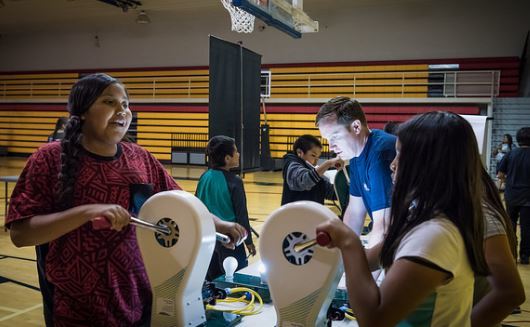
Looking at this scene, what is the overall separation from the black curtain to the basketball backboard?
427 millimetres

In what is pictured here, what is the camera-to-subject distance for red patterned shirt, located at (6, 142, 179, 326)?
133cm

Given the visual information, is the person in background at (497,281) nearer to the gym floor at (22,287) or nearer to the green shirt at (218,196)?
the green shirt at (218,196)

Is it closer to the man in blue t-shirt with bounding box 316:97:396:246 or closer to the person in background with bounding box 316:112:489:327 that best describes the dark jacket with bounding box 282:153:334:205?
the man in blue t-shirt with bounding box 316:97:396:246

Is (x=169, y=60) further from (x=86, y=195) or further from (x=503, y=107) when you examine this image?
(x=86, y=195)

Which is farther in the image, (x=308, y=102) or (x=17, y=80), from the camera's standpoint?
(x=17, y=80)

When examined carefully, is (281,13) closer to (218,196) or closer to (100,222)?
(218,196)

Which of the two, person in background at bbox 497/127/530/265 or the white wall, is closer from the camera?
person in background at bbox 497/127/530/265

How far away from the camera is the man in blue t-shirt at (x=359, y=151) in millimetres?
2137

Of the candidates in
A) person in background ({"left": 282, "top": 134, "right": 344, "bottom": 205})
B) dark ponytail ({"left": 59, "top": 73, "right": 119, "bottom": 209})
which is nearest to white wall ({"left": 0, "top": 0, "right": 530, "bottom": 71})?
person in background ({"left": 282, "top": 134, "right": 344, "bottom": 205})

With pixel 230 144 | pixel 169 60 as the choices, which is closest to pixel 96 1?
pixel 169 60

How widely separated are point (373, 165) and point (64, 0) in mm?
15072

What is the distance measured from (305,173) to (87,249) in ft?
7.73

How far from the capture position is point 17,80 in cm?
1934

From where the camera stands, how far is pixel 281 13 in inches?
245
